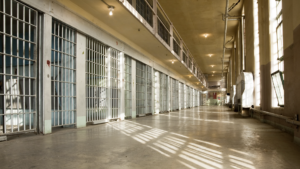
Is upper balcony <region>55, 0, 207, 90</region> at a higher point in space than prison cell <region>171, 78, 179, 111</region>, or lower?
higher

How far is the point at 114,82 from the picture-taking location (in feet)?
44.5

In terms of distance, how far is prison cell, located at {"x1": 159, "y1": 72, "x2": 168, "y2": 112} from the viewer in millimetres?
23773

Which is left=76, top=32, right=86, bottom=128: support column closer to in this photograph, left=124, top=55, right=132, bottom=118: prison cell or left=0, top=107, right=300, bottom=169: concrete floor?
left=0, top=107, right=300, bottom=169: concrete floor

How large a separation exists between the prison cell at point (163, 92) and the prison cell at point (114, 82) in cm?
1021

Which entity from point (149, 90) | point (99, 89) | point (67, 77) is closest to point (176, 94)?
point (149, 90)

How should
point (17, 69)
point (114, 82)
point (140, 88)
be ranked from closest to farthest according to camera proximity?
point (17, 69), point (114, 82), point (140, 88)

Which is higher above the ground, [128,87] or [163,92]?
[128,87]

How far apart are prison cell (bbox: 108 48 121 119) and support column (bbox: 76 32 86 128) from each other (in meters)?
2.57

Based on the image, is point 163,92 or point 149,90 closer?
point 149,90

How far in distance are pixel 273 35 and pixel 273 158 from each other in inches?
325

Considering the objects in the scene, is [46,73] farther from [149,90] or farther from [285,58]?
[149,90]

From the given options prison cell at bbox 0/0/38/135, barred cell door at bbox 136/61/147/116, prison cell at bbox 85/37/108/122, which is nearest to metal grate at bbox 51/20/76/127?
prison cell at bbox 0/0/38/135

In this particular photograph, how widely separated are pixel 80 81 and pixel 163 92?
15.2 m

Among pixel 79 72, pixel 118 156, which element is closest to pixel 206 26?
pixel 79 72
